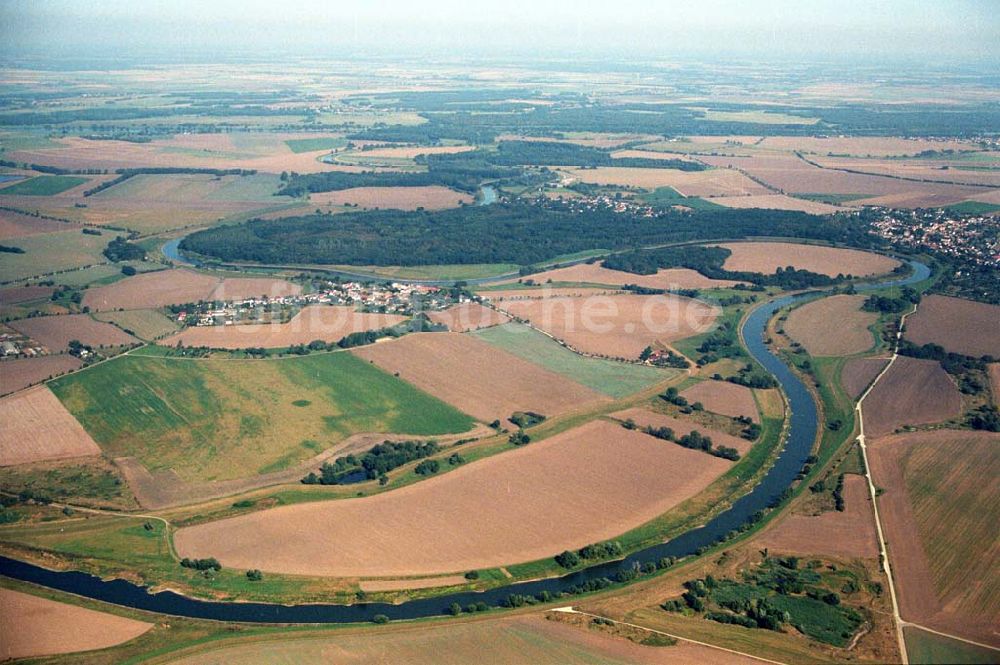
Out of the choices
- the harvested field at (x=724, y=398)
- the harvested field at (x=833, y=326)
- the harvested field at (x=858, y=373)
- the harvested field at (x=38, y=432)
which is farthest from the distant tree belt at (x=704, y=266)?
the harvested field at (x=38, y=432)

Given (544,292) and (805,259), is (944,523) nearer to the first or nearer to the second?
(544,292)

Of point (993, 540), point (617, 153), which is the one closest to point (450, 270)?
point (993, 540)

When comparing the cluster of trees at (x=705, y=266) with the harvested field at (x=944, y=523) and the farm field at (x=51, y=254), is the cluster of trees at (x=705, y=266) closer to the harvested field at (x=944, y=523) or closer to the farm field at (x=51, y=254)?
the harvested field at (x=944, y=523)

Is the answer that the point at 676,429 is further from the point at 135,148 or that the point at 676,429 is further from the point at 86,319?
the point at 135,148

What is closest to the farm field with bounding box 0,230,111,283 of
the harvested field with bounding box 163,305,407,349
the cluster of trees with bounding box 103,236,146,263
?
the cluster of trees with bounding box 103,236,146,263

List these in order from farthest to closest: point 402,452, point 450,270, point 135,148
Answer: point 135,148 < point 450,270 < point 402,452

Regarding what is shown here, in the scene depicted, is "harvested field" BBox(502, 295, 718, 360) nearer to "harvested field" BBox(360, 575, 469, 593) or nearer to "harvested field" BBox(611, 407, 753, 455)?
"harvested field" BBox(611, 407, 753, 455)
